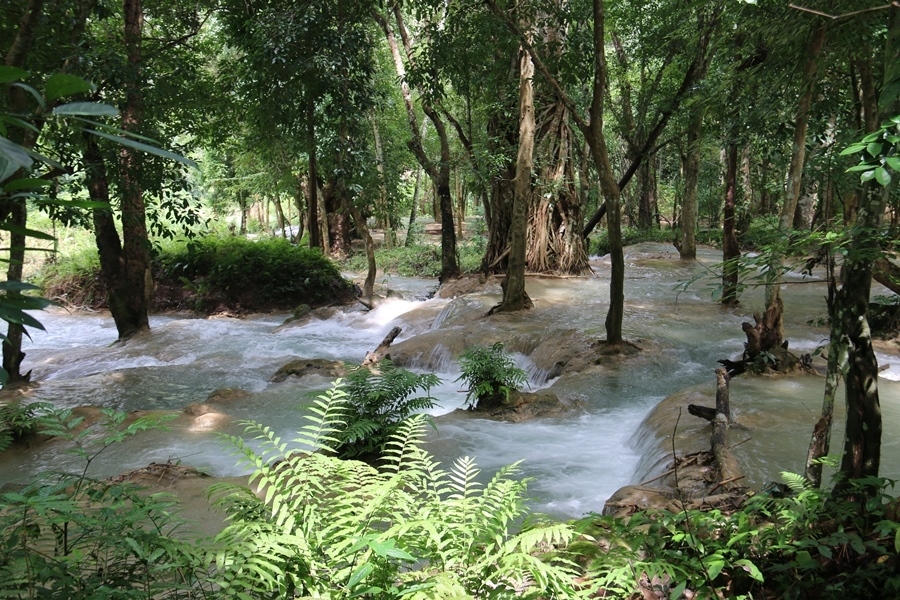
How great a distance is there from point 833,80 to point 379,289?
1135 cm

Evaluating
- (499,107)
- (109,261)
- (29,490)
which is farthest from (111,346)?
(29,490)

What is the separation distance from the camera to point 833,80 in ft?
33.7

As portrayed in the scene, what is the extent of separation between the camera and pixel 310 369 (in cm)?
986

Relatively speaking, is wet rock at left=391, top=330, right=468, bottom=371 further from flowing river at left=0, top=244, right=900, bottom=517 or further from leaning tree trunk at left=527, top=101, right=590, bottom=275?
leaning tree trunk at left=527, top=101, right=590, bottom=275

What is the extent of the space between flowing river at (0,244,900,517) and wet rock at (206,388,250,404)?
0.15 meters

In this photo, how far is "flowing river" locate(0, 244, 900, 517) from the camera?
5793mm

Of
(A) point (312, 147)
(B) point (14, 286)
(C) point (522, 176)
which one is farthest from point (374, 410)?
(A) point (312, 147)

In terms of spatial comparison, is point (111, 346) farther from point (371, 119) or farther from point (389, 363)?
point (371, 119)

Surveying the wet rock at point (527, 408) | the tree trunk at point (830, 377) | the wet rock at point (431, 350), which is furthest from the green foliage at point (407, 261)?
the tree trunk at point (830, 377)

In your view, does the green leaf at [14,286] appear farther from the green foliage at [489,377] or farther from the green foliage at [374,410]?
the green foliage at [489,377]

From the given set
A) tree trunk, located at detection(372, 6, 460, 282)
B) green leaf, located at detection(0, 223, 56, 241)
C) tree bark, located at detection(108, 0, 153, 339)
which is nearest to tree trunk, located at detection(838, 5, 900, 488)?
green leaf, located at detection(0, 223, 56, 241)

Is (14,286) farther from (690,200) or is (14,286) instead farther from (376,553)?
(690,200)

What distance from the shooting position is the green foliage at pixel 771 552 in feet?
8.84

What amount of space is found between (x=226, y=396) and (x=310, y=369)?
161cm
